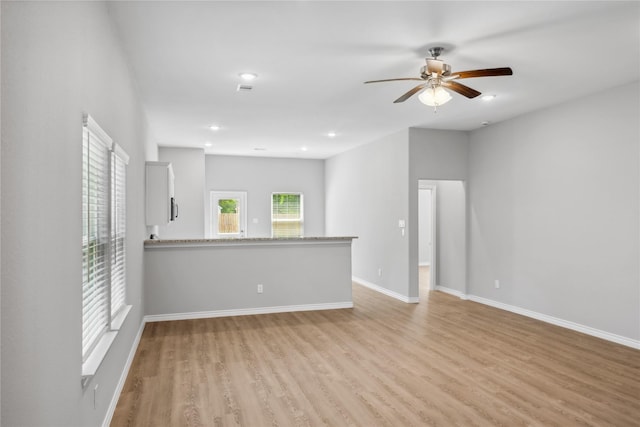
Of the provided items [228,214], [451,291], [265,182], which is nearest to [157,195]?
[228,214]

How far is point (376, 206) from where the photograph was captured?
302 inches

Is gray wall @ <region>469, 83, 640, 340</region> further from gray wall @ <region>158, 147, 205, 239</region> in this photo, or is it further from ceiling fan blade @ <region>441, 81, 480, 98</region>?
gray wall @ <region>158, 147, 205, 239</region>

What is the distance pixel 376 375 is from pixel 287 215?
6808 mm

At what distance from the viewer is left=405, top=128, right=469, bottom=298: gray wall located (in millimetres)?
6594

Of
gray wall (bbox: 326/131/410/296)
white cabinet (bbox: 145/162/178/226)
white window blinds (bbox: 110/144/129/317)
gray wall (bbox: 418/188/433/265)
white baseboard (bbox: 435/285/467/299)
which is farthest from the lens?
gray wall (bbox: 418/188/433/265)

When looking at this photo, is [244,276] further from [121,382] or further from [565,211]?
[565,211]

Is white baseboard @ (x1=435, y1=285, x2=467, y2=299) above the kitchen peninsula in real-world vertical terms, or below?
below

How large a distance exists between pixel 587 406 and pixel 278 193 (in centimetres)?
780

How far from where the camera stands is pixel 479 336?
4785mm

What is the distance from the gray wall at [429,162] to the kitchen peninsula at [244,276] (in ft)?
3.55

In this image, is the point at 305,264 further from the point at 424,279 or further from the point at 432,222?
the point at 424,279

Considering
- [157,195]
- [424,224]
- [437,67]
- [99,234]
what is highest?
[437,67]

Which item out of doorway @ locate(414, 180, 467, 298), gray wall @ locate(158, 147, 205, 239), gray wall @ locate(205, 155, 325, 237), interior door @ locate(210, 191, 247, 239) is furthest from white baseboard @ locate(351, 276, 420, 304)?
gray wall @ locate(158, 147, 205, 239)

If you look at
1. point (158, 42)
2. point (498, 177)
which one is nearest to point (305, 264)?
point (498, 177)
